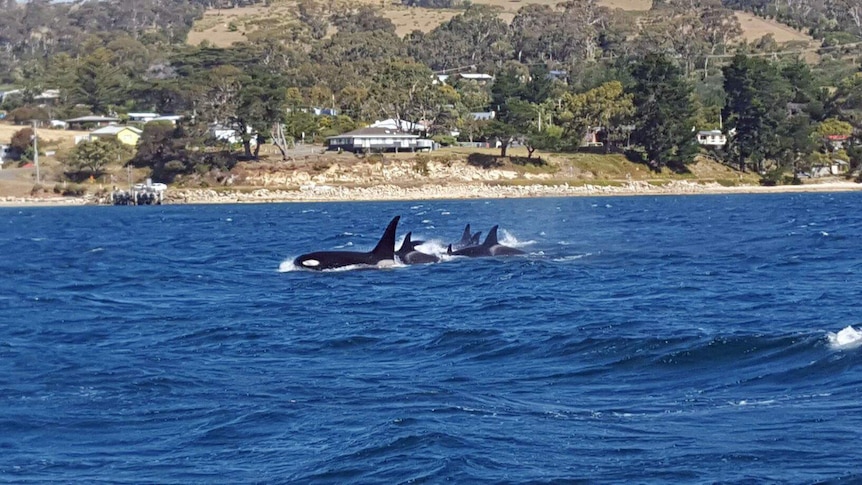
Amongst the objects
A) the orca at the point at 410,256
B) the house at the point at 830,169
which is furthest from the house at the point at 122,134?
the orca at the point at 410,256

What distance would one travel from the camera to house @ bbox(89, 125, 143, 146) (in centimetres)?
15412

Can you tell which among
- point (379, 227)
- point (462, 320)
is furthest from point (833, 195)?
point (462, 320)

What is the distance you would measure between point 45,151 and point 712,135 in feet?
270

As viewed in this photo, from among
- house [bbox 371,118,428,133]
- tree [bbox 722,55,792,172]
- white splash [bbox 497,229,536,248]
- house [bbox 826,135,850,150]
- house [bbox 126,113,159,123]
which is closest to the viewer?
white splash [bbox 497,229,536,248]

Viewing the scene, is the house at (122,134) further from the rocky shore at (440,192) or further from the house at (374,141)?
the house at (374,141)

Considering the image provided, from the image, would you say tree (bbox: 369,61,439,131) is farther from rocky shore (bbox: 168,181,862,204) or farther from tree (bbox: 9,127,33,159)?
tree (bbox: 9,127,33,159)

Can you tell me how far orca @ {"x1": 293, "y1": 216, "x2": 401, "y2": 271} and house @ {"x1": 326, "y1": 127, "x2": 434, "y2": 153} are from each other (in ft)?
333

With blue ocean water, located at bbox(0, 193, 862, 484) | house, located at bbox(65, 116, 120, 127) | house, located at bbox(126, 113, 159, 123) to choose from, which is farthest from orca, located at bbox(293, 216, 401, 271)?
house, located at bbox(65, 116, 120, 127)

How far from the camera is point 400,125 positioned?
157 meters

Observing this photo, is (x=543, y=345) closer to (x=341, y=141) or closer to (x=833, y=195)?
(x=833, y=195)

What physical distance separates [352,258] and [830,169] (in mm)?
117499

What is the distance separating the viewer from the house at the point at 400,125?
508ft

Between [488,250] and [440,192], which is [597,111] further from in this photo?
[488,250]

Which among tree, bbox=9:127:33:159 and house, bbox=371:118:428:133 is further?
tree, bbox=9:127:33:159
